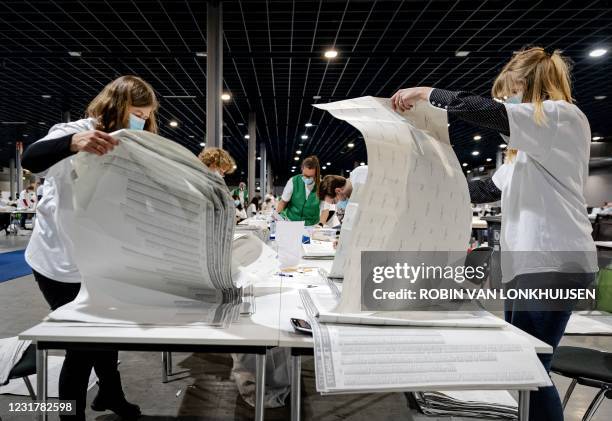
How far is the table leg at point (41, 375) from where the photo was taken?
0.80m

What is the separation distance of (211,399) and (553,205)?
184 cm

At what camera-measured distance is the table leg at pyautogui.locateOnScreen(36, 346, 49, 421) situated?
0.80 metres

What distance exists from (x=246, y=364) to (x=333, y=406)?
0.49 metres

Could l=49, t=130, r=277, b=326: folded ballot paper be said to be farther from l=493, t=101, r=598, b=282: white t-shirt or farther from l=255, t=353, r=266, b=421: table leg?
l=493, t=101, r=598, b=282: white t-shirt

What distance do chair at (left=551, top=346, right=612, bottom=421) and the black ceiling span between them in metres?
5.12

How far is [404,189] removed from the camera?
2.60 feet

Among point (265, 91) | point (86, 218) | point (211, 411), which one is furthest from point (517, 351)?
point (265, 91)

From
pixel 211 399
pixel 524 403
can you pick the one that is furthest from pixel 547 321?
pixel 211 399

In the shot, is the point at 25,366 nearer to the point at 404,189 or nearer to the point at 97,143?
the point at 97,143

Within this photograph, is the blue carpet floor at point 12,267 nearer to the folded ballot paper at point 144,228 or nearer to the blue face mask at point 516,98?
the folded ballot paper at point 144,228

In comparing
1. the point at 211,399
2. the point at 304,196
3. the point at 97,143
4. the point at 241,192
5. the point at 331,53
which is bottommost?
the point at 211,399

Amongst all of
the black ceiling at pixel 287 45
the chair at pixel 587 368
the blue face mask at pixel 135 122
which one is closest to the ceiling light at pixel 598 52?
the black ceiling at pixel 287 45

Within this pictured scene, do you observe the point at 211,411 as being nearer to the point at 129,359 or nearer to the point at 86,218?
the point at 129,359

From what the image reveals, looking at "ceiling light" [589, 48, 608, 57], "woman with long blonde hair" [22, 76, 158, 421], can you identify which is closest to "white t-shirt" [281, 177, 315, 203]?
"woman with long blonde hair" [22, 76, 158, 421]
